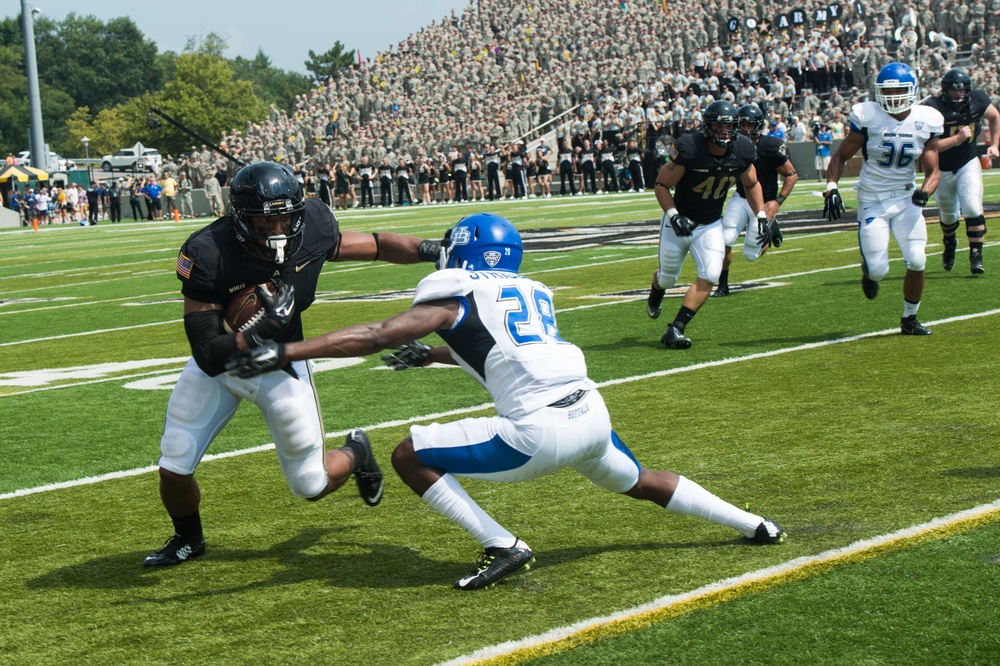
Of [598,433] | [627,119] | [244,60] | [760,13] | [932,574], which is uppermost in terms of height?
[244,60]

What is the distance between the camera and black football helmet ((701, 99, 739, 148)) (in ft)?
30.3

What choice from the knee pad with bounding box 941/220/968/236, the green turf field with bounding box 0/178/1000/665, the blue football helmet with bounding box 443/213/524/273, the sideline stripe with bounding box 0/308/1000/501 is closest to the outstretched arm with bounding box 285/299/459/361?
the blue football helmet with bounding box 443/213/524/273

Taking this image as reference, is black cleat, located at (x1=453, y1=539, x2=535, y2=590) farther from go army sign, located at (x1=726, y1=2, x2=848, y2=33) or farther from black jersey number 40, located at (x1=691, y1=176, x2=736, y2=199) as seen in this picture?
go army sign, located at (x1=726, y1=2, x2=848, y2=33)

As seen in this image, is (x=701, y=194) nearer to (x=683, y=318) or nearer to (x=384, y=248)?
(x=683, y=318)

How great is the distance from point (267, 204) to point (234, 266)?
10.7 inches

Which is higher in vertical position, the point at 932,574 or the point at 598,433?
the point at 598,433

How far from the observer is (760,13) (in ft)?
125

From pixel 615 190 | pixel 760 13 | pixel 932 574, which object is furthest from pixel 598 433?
pixel 760 13

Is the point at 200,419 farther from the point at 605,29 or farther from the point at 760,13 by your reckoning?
the point at 605,29

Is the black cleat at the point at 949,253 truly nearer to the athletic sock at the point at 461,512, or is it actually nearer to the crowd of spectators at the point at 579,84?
the athletic sock at the point at 461,512

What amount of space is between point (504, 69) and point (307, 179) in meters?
8.37

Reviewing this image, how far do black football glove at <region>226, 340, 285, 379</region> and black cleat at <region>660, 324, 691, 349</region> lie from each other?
5551mm

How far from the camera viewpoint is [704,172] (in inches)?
374

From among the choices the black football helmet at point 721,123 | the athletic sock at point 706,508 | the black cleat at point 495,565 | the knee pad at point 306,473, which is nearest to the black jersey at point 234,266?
the knee pad at point 306,473
